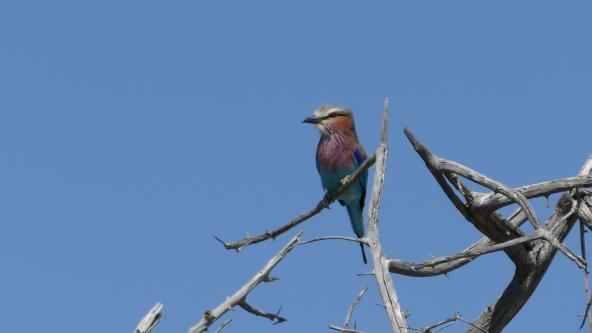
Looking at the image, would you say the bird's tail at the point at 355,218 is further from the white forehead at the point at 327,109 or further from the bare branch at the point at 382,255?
the bare branch at the point at 382,255

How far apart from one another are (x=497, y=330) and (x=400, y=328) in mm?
2039

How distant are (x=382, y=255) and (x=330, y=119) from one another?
431 cm

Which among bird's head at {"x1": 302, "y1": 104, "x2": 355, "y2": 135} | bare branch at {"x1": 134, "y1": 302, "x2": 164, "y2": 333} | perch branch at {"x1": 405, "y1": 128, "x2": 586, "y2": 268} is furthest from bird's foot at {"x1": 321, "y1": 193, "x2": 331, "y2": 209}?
bare branch at {"x1": 134, "y1": 302, "x2": 164, "y2": 333}

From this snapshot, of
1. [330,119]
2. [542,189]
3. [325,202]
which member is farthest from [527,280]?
[330,119]

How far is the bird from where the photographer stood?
9.52 meters

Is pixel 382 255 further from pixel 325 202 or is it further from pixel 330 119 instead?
pixel 330 119

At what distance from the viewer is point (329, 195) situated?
9.18 m

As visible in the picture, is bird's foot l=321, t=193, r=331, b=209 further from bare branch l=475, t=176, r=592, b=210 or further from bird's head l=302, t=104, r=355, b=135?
bare branch l=475, t=176, r=592, b=210

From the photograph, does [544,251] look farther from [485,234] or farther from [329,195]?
[329,195]

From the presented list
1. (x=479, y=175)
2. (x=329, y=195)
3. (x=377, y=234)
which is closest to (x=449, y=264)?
(x=479, y=175)

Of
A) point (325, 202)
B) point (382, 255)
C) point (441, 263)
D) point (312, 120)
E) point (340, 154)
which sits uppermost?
point (312, 120)

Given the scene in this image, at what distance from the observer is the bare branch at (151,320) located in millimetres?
4824

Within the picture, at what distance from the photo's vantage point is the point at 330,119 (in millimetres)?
9570

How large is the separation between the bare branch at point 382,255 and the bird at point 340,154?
3605 millimetres
